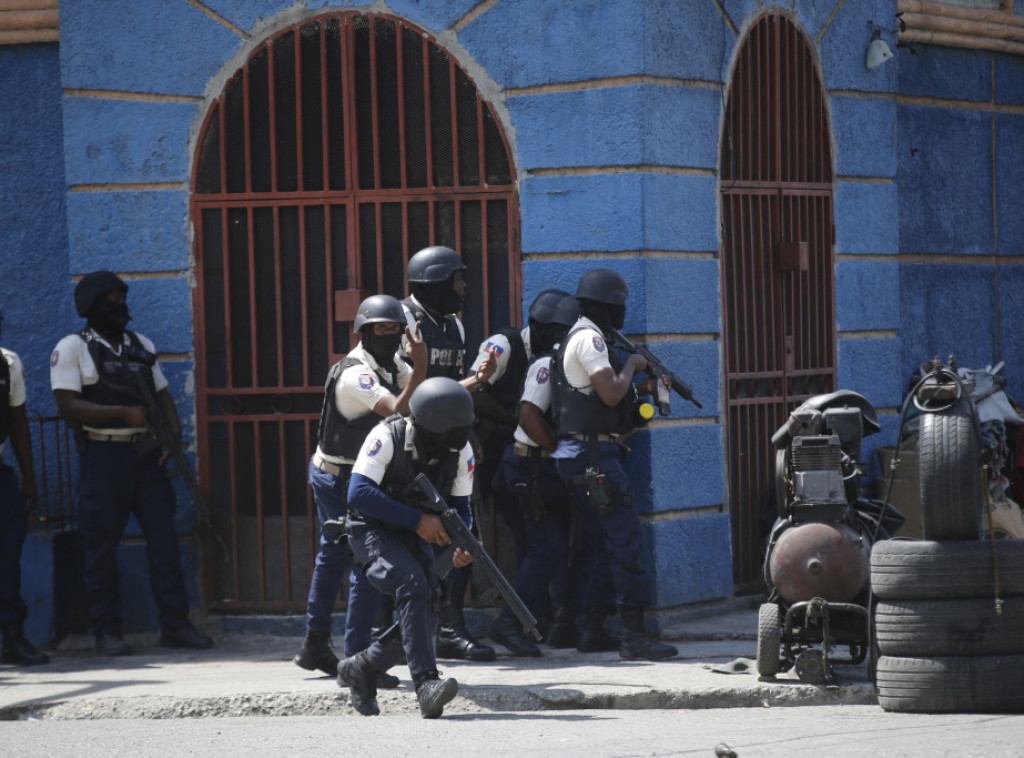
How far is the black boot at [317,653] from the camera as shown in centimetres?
700

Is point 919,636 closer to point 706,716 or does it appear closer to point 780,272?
point 706,716

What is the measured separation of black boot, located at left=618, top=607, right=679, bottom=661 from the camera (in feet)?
23.9

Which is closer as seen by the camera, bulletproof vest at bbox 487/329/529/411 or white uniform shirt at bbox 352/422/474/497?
white uniform shirt at bbox 352/422/474/497

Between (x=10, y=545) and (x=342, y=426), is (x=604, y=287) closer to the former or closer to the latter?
(x=342, y=426)

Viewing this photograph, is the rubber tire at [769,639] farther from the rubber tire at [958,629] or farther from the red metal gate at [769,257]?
the red metal gate at [769,257]

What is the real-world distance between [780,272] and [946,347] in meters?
1.97

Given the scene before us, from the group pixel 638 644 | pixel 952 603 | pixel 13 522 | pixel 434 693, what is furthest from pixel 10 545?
pixel 952 603

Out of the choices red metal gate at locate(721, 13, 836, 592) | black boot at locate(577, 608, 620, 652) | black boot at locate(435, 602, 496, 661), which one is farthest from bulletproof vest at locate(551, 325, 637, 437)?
red metal gate at locate(721, 13, 836, 592)

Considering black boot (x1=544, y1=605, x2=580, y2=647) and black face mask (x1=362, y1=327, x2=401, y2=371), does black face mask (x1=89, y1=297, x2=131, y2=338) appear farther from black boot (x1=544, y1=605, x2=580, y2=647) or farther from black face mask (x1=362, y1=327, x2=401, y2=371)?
black boot (x1=544, y1=605, x2=580, y2=647)

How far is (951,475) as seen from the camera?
235 inches

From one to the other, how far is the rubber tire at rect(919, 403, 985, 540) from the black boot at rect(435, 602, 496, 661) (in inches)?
93.1

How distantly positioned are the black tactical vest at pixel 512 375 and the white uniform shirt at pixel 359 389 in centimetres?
83

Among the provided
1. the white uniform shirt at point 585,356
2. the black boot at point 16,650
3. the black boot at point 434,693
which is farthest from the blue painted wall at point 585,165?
the black boot at point 434,693

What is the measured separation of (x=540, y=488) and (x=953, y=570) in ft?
7.38
